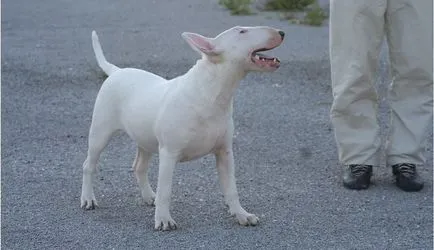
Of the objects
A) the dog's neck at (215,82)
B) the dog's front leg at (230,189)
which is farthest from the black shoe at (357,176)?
the dog's neck at (215,82)

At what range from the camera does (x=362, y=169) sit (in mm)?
5758

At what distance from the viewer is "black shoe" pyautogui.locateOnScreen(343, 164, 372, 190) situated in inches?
225

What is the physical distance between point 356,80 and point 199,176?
116 cm

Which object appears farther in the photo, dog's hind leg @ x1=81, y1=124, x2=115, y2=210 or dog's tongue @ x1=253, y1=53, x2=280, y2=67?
dog's hind leg @ x1=81, y1=124, x2=115, y2=210

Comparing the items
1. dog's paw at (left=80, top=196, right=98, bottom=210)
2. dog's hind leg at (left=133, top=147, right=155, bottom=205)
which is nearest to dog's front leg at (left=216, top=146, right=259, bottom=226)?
dog's hind leg at (left=133, top=147, right=155, bottom=205)

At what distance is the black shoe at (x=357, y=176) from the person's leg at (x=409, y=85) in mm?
189

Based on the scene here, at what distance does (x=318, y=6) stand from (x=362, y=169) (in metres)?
7.88

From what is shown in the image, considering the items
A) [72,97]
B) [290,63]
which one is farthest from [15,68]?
[290,63]

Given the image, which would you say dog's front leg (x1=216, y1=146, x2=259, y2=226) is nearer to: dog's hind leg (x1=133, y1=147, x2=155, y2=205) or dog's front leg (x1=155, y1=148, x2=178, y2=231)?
dog's front leg (x1=155, y1=148, x2=178, y2=231)

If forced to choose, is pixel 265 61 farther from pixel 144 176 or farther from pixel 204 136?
pixel 144 176

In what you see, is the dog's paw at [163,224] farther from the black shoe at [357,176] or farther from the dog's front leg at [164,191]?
the black shoe at [357,176]

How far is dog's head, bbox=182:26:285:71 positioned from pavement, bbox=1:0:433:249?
0.91 metres

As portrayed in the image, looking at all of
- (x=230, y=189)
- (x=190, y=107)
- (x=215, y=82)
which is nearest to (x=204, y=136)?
(x=190, y=107)

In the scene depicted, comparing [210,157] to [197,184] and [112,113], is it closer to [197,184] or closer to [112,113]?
[197,184]
